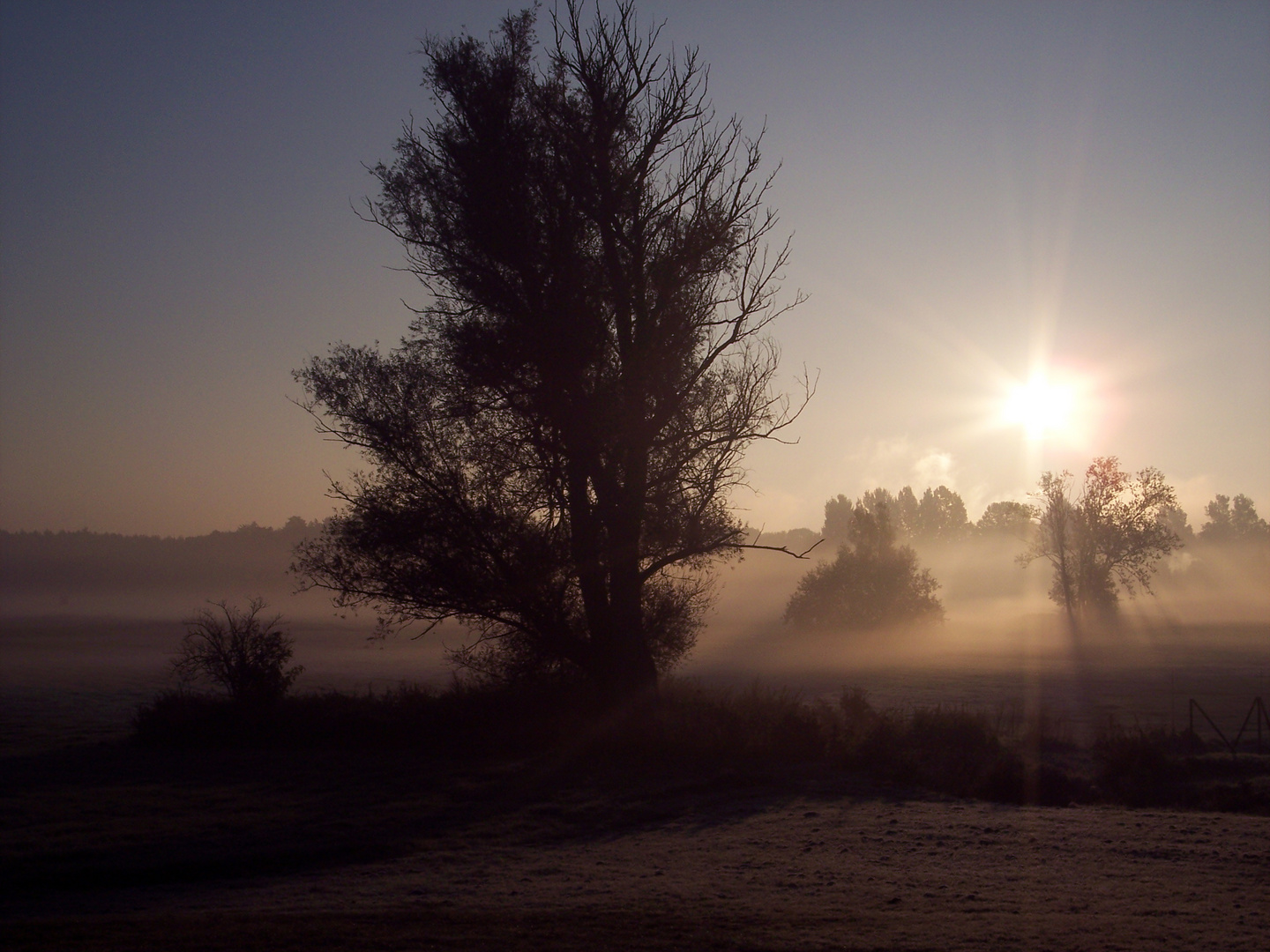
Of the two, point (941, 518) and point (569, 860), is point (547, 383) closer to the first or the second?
point (569, 860)

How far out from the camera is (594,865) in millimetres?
8945

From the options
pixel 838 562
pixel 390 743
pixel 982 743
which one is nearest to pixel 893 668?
pixel 838 562

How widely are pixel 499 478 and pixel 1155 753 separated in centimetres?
1206

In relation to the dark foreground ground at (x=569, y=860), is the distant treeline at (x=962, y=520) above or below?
above

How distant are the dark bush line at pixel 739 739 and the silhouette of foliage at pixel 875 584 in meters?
52.3

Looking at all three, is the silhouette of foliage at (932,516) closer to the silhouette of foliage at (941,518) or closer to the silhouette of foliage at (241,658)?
the silhouette of foliage at (941,518)

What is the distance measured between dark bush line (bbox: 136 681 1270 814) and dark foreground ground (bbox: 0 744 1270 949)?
104 centimetres

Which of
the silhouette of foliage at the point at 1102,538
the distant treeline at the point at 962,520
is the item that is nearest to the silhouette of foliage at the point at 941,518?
the distant treeline at the point at 962,520

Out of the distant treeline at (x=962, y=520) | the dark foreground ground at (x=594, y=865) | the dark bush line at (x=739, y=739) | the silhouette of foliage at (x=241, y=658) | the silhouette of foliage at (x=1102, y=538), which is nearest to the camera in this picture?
the dark foreground ground at (x=594, y=865)

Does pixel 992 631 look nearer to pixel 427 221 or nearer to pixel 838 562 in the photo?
pixel 838 562

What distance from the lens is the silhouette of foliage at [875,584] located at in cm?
7131

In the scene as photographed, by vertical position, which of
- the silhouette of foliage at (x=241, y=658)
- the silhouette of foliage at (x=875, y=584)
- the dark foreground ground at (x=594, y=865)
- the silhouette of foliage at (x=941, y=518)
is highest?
the silhouette of foliage at (x=941, y=518)

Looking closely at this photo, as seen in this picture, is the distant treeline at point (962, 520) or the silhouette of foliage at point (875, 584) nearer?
the silhouette of foliage at point (875, 584)

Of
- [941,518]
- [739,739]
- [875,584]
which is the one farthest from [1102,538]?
[941,518]
